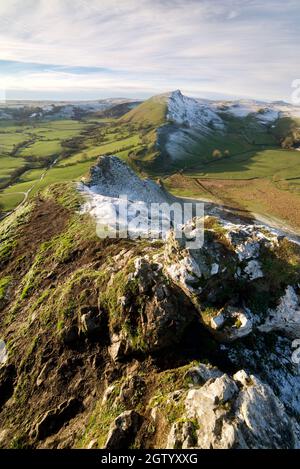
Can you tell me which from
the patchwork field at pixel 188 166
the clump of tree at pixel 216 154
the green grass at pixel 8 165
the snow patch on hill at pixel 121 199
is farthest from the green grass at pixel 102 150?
the snow patch on hill at pixel 121 199

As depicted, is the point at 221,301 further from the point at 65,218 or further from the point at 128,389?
the point at 65,218

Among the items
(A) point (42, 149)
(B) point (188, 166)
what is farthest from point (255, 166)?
(A) point (42, 149)

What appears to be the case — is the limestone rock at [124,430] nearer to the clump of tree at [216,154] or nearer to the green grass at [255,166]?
the green grass at [255,166]

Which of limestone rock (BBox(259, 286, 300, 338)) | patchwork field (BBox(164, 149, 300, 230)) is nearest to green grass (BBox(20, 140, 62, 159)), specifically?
patchwork field (BBox(164, 149, 300, 230))

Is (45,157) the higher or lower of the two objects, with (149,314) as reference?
lower

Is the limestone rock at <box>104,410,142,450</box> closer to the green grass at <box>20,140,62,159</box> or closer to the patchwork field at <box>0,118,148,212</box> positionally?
the patchwork field at <box>0,118,148,212</box>

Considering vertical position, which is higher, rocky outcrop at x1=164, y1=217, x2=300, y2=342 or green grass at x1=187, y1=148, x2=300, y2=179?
rocky outcrop at x1=164, y1=217, x2=300, y2=342

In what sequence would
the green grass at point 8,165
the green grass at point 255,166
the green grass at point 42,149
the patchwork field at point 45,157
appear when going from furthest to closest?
1. the green grass at point 42,149
2. the green grass at point 255,166
3. the green grass at point 8,165
4. the patchwork field at point 45,157

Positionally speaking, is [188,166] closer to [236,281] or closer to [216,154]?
[216,154]

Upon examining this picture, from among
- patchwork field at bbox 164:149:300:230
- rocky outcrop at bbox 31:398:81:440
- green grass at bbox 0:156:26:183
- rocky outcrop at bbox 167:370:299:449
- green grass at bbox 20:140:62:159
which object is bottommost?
patchwork field at bbox 164:149:300:230

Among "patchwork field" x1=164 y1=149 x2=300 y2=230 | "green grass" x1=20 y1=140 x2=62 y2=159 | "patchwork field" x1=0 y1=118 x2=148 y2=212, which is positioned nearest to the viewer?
"patchwork field" x1=164 y1=149 x2=300 y2=230

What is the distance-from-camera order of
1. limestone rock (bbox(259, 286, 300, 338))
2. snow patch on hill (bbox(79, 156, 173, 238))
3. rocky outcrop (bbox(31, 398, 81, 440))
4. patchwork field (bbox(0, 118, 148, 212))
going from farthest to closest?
patchwork field (bbox(0, 118, 148, 212)) < snow patch on hill (bbox(79, 156, 173, 238)) < limestone rock (bbox(259, 286, 300, 338)) < rocky outcrop (bbox(31, 398, 81, 440))
